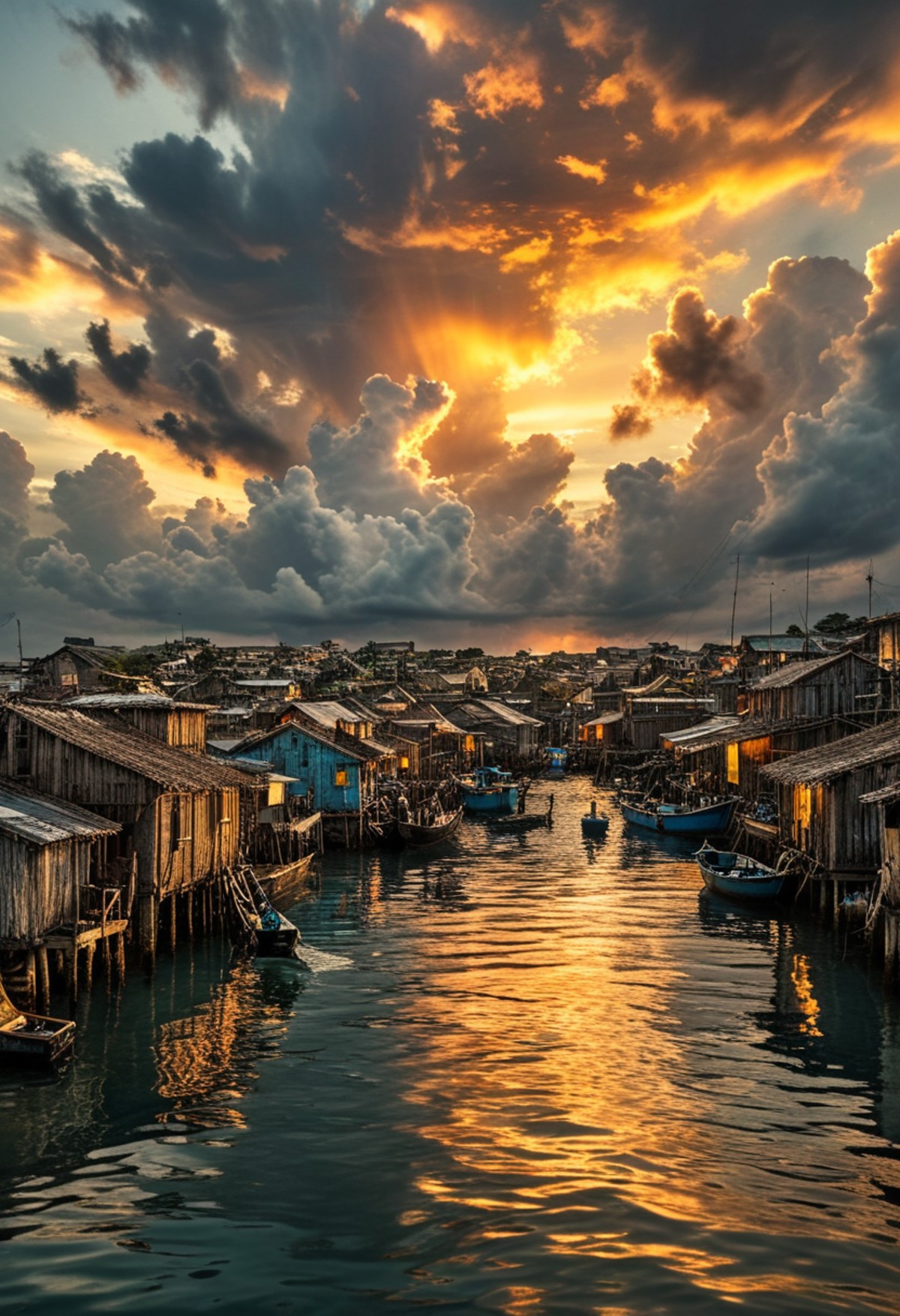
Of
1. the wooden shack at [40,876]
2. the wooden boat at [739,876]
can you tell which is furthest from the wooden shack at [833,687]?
the wooden shack at [40,876]

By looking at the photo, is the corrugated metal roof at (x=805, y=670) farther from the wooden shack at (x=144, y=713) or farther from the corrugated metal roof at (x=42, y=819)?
the corrugated metal roof at (x=42, y=819)

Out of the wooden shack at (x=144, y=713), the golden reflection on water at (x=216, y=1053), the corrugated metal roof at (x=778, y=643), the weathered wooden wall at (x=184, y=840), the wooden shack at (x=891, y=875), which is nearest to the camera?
the golden reflection on water at (x=216, y=1053)

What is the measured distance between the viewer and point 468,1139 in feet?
56.9

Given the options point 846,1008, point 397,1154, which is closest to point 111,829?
point 397,1154

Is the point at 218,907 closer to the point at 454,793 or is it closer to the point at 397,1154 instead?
the point at 397,1154

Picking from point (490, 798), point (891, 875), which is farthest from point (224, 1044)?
point (490, 798)

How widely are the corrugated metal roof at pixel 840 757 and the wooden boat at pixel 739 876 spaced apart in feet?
14.0

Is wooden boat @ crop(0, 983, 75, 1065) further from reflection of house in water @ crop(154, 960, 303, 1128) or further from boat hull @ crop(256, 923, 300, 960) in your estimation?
boat hull @ crop(256, 923, 300, 960)

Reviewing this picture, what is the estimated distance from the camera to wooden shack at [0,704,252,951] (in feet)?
95.4

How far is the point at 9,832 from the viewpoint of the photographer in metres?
22.6

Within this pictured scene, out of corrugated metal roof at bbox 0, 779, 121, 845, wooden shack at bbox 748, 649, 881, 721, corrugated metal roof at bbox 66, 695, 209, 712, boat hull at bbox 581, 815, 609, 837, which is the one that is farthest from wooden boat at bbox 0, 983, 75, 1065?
boat hull at bbox 581, 815, 609, 837

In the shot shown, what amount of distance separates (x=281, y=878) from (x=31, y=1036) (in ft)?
70.3

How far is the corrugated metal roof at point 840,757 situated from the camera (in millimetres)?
32375

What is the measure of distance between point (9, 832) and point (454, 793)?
193 ft
